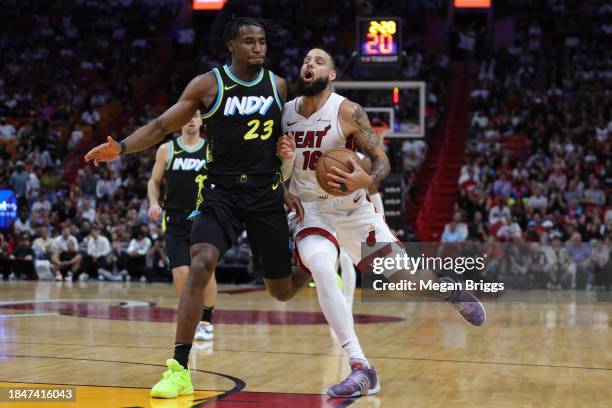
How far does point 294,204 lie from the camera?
20.3ft

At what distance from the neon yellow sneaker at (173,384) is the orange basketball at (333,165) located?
139cm

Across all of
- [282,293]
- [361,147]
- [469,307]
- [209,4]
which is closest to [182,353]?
[282,293]

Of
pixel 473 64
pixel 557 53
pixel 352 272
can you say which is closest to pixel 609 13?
pixel 557 53

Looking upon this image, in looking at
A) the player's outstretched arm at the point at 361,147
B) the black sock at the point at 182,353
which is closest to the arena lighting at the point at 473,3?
the player's outstretched arm at the point at 361,147

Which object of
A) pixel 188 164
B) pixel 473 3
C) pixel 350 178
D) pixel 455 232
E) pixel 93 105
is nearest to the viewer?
pixel 350 178

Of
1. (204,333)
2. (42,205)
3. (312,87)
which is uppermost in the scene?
(312,87)

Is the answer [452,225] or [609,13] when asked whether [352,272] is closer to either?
[452,225]

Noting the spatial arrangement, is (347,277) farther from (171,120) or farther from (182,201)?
(171,120)

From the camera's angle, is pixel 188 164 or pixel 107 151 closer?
pixel 107 151

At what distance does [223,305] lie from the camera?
13078 mm

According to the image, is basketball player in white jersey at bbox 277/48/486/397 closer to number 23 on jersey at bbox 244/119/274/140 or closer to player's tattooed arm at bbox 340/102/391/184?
player's tattooed arm at bbox 340/102/391/184

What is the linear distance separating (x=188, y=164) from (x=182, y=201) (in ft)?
1.24

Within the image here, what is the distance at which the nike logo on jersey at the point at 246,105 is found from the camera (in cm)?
602

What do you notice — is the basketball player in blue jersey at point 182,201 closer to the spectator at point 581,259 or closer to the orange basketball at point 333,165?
the orange basketball at point 333,165
